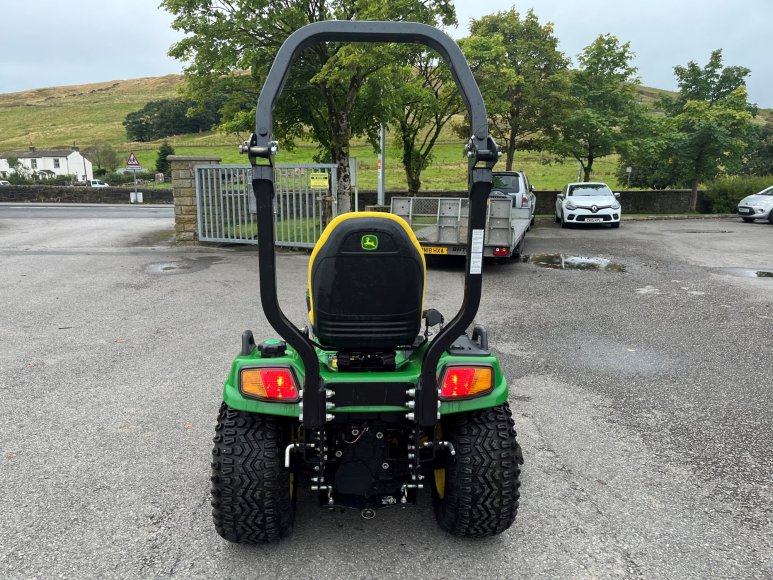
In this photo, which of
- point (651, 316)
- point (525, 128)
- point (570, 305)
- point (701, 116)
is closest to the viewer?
point (651, 316)

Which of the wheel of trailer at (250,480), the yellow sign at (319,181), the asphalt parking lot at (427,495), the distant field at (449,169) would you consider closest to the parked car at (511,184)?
the yellow sign at (319,181)

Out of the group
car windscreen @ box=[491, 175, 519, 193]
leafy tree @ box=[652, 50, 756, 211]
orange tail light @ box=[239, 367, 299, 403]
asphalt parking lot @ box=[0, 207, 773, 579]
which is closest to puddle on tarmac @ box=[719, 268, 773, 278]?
asphalt parking lot @ box=[0, 207, 773, 579]

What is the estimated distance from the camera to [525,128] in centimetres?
2259

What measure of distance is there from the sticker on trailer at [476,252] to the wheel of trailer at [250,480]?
1186 millimetres

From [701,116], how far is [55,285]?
2505cm

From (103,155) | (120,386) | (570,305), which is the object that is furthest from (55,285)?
(103,155)

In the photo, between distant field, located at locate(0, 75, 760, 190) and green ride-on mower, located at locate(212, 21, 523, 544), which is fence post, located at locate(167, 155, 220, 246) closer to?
distant field, located at locate(0, 75, 760, 190)

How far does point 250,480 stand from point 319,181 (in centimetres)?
1056

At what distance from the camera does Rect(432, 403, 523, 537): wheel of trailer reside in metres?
2.61

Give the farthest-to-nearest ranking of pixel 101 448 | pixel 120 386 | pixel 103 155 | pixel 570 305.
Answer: pixel 103 155
pixel 570 305
pixel 120 386
pixel 101 448

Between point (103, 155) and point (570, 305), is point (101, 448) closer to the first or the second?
point (570, 305)

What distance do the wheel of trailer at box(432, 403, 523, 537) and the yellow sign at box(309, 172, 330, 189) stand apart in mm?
10348

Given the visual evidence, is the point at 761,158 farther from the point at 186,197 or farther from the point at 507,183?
the point at 186,197

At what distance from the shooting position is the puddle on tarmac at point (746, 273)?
10.2 meters
